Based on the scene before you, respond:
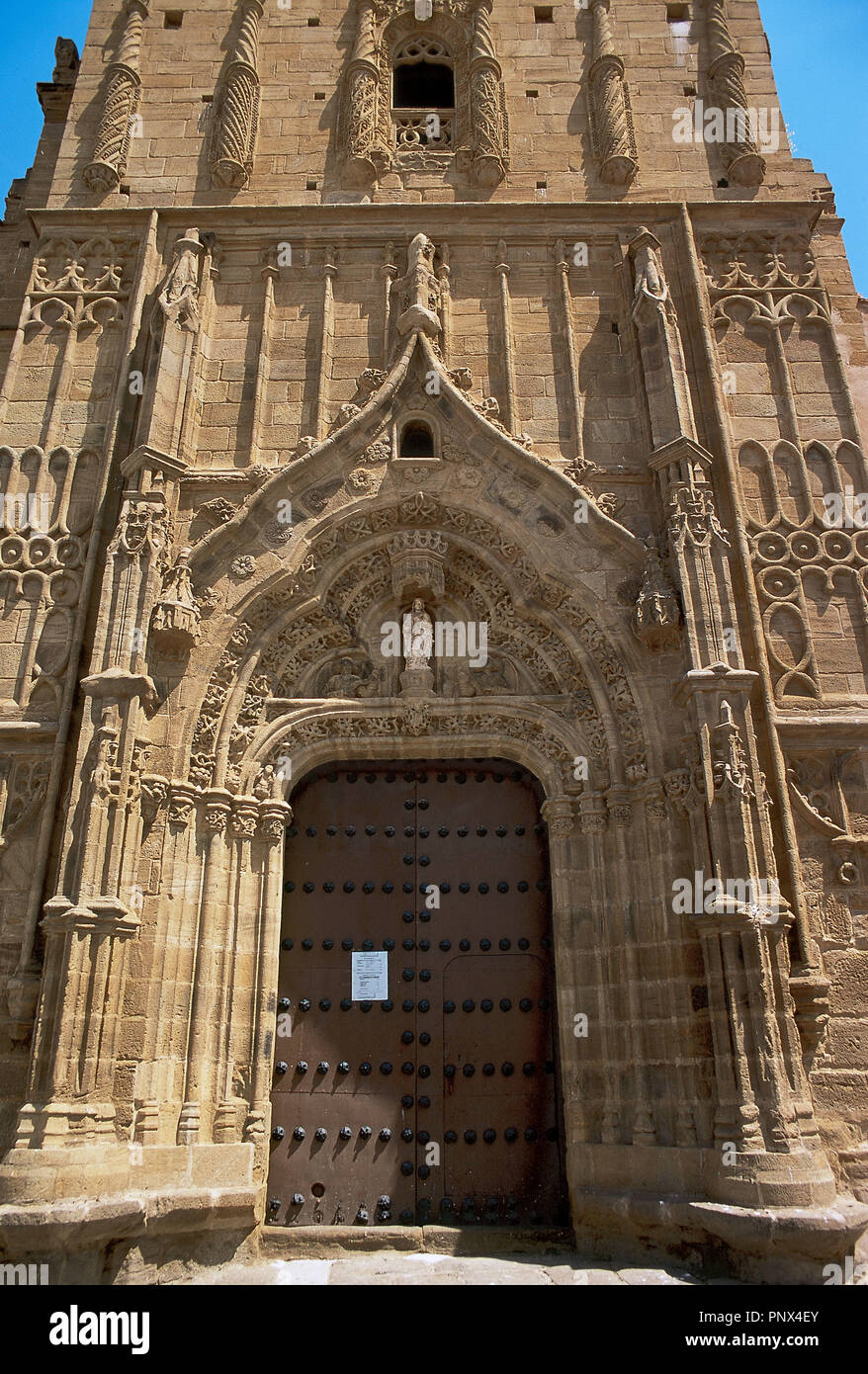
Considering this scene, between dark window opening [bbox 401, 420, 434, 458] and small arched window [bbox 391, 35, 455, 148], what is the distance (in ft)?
12.0

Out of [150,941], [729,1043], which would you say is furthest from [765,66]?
[150,941]

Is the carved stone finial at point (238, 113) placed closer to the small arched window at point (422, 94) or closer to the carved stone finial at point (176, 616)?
the small arched window at point (422, 94)

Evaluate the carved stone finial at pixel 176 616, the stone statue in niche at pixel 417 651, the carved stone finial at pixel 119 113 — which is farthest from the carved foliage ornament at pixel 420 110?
the carved stone finial at pixel 176 616

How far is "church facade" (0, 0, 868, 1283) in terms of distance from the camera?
6613 millimetres

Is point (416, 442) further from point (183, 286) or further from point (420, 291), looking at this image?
point (183, 286)

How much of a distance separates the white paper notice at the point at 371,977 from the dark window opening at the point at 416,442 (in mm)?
4426

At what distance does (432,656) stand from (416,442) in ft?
7.06

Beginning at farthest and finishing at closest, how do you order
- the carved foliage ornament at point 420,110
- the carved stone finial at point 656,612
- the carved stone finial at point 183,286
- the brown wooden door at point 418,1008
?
the carved foliage ornament at point 420,110 < the carved stone finial at point 183,286 < the carved stone finial at point 656,612 < the brown wooden door at point 418,1008

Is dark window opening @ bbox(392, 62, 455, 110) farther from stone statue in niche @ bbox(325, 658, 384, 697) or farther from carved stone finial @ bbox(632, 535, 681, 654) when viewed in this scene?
stone statue in niche @ bbox(325, 658, 384, 697)

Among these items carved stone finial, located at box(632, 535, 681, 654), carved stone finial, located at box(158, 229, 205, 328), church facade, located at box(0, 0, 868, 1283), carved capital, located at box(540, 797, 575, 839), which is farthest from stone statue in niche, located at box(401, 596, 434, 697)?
carved stone finial, located at box(158, 229, 205, 328)

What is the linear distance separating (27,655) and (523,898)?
4.43 meters

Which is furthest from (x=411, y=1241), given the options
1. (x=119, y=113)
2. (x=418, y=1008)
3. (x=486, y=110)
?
(x=119, y=113)

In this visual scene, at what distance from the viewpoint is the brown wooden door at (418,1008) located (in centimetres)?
699

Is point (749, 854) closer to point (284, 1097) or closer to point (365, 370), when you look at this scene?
point (284, 1097)
